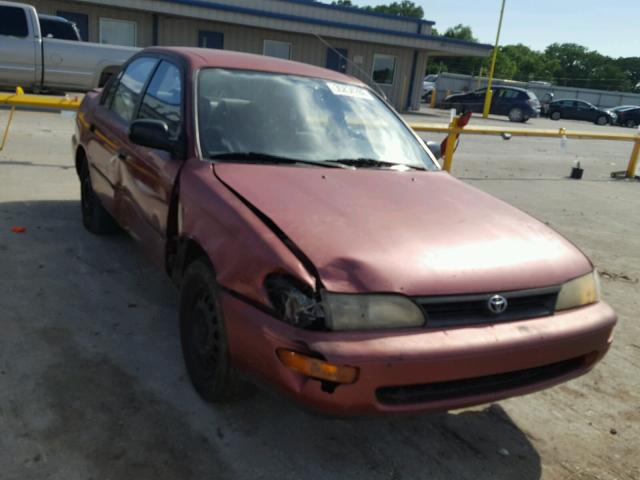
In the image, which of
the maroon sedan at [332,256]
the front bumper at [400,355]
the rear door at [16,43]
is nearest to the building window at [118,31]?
the rear door at [16,43]

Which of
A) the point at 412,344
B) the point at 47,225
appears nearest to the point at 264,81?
the point at 412,344

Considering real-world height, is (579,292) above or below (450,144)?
above

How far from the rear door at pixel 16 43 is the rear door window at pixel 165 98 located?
421 inches

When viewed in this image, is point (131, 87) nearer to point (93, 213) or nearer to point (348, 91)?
point (93, 213)

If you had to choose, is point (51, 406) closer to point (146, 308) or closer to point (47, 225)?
point (146, 308)

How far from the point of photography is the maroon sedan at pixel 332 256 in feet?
7.20

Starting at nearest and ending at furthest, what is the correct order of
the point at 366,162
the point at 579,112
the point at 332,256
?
the point at 332,256, the point at 366,162, the point at 579,112

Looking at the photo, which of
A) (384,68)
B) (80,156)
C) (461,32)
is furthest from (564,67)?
(80,156)

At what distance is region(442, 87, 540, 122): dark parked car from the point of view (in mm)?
29750

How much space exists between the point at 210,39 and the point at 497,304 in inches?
882

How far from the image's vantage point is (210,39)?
74.3ft

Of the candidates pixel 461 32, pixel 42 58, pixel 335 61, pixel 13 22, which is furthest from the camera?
pixel 461 32

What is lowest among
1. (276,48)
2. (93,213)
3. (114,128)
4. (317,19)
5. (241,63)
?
(93,213)

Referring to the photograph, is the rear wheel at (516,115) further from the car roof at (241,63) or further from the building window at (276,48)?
the car roof at (241,63)
